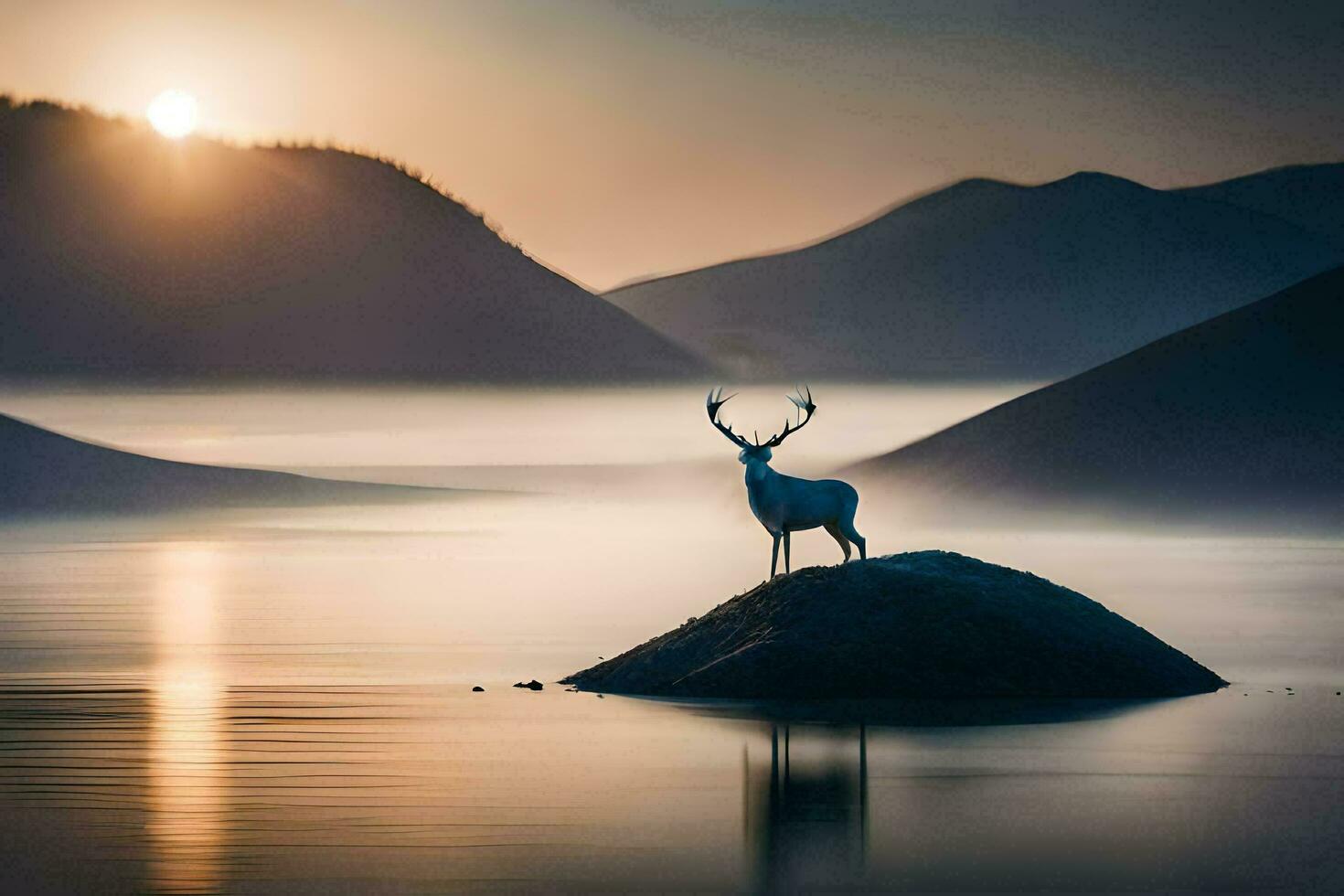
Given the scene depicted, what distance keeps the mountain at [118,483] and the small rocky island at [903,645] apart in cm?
8792

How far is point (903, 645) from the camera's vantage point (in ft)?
72.7

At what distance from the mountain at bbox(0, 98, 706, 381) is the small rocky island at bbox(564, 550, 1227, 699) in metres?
99.5

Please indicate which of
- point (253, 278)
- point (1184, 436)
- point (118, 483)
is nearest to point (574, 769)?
point (1184, 436)

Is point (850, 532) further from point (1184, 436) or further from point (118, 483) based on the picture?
point (118, 483)

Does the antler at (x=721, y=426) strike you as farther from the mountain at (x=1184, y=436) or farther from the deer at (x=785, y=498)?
the mountain at (x=1184, y=436)

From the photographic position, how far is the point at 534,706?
22.3 metres

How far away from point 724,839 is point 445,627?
17443mm

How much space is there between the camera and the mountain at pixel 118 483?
371 feet

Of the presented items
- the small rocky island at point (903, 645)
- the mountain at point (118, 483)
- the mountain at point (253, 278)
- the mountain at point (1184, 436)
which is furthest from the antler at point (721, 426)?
the mountain at point (253, 278)

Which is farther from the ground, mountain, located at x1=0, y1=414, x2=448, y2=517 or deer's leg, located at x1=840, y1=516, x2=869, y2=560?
mountain, located at x1=0, y1=414, x2=448, y2=517

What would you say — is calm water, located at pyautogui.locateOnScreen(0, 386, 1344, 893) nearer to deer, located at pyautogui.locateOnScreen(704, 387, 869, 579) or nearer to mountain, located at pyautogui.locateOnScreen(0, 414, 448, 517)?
deer, located at pyautogui.locateOnScreen(704, 387, 869, 579)

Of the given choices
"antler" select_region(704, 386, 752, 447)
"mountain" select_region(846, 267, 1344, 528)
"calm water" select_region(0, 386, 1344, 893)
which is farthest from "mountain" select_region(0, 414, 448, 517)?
"antler" select_region(704, 386, 752, 447)

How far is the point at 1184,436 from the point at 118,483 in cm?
5709

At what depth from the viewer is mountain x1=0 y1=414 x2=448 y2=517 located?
113000 millimetres
